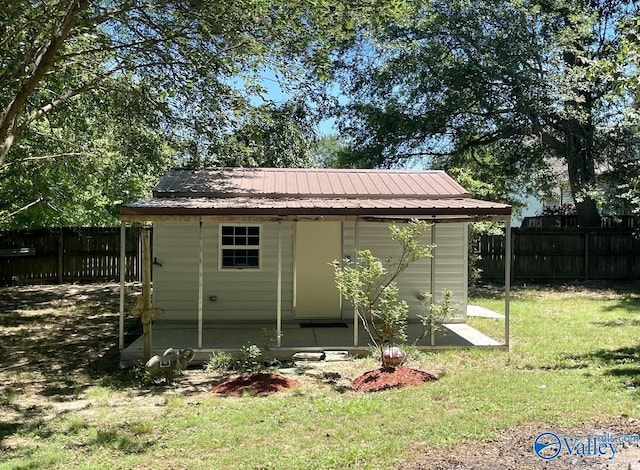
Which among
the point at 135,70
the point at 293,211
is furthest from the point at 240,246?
the point at 135,70

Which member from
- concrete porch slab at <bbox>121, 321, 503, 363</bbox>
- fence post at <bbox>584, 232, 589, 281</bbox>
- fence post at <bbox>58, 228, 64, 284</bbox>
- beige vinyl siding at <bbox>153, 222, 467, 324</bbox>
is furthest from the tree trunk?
fence post at <bbox>58, 228, 64, 284</bbox>

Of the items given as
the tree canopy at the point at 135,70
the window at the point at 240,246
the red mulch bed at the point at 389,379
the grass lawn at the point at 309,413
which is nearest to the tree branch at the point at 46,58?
the tree canopy at the point at 135,70

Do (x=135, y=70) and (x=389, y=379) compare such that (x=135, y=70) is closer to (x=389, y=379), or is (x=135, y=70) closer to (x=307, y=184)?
(x=307, y=184)

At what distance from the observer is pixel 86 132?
11.5m

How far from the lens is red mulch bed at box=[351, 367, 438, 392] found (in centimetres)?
630

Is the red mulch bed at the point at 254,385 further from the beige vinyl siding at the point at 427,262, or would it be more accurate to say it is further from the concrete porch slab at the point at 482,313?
the concrete porch slab at the point at 482,313

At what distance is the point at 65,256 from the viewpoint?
16641 mm

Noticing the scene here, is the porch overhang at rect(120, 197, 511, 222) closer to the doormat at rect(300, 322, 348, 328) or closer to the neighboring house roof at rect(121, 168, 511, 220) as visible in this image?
the neighboring house roof at rect(121, 168, 511, 220)

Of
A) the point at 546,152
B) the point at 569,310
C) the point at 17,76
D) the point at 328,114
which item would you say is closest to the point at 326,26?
the point at 17,76

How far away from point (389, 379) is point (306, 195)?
4.38m

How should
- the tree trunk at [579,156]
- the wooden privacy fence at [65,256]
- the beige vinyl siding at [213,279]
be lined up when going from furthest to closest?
the tree trunk at [579,156] → the wooden privacy fence at [65,256] → the beige vinyl siding at [213,279]

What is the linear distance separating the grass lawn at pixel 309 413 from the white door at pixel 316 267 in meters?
2.94

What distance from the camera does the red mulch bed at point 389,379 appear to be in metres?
6.30

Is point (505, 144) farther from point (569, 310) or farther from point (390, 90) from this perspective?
point (569, 310)
